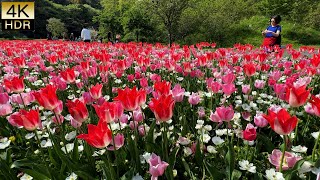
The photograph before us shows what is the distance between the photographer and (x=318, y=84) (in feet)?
13.3

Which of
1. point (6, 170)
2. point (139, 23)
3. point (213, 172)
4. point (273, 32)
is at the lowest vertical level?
point (6, 170)

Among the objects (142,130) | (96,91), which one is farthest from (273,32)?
(96,91)

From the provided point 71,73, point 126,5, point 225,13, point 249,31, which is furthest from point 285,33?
point 71,73

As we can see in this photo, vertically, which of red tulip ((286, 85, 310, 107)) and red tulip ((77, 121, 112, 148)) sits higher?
red tulip ((286, 85, 310, 107))

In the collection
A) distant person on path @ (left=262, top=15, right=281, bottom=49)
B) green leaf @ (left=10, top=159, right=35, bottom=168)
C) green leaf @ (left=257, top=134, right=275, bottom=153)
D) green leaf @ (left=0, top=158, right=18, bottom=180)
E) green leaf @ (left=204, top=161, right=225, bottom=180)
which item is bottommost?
green leaf @ (left=0, top=158, right=18, bottom=180)

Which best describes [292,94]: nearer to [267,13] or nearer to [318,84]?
[318,84]

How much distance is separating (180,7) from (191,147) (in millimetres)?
21499

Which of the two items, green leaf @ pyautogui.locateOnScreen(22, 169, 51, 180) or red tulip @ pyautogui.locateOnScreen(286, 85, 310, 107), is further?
green leaf @ pyautogui.locateOnScreen(22, 169, 51, 180)

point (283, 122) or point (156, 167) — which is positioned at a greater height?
point (283, 122)

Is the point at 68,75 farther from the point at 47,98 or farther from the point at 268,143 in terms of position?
the point at 268,143

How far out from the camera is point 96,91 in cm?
231

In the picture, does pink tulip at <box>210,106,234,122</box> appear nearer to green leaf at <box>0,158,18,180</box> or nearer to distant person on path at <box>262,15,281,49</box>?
green leaf at <box>0,158,18,180</box>

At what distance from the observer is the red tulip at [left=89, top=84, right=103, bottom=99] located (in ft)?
7.54

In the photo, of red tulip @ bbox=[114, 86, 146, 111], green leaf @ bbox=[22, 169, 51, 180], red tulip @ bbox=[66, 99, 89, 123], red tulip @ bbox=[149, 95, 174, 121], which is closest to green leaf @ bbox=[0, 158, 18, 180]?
green leaf @ bbox=[22, 169, 51, 180]
